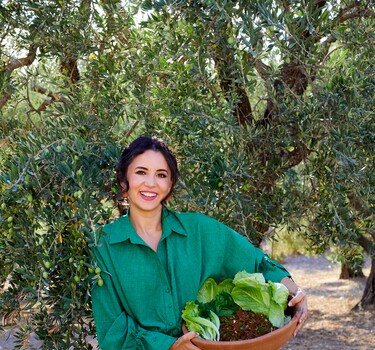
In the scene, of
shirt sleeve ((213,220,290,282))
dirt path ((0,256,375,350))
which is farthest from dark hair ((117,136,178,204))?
dirt path ((0,256,375,350))

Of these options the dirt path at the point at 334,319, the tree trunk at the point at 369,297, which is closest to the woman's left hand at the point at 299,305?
the dirt path at the point at 334,319

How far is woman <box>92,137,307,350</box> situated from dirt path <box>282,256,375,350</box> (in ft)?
16.2

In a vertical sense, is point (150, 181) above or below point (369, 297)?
above

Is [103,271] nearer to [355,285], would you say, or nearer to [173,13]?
[173,13]

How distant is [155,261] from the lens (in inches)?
101

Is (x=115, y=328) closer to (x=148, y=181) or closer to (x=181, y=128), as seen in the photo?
(x=148, y=181)

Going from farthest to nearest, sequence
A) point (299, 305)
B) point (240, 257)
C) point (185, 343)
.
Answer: point (240, 257) < point (299, 305) < point (185, 343)

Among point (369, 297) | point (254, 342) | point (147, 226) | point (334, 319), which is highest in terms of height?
point (147, 226)

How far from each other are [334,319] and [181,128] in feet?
20.6

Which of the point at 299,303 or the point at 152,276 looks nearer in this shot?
the point at 152,276

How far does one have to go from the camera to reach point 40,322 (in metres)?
2.78

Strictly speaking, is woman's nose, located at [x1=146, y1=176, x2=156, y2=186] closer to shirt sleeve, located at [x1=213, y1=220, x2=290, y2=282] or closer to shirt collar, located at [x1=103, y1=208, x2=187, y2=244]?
shirt collar, located at [x1=103, y1=208, x2=187, y2=244]

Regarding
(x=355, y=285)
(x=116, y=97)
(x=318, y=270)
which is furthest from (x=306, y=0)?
(x=318, y=270)

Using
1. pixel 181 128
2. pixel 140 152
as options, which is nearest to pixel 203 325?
pixel 140 152
